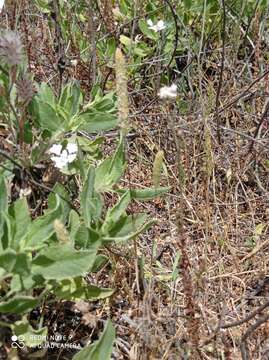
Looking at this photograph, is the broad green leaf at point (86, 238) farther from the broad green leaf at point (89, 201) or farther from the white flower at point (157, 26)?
the white flower at point (157, 26)

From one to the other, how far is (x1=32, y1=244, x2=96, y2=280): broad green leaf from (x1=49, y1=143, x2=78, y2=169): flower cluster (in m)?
0.37

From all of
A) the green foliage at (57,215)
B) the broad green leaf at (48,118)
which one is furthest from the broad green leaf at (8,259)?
the broad green leaf at (48,118)

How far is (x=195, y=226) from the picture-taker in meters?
1.79

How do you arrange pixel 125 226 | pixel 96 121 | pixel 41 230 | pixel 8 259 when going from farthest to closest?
1. pixel 96 121
2. pixel 125 226
3. pixel 41 230
4. pixel 8 259

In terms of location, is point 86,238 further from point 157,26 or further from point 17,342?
point 157,26

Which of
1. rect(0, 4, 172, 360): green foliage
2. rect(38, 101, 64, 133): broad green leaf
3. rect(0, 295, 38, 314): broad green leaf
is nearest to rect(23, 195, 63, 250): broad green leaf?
rect(0, 4, 172, 360): green foliage

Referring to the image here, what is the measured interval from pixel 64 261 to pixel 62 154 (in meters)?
0.42

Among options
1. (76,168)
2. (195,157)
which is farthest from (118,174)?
(195,157)

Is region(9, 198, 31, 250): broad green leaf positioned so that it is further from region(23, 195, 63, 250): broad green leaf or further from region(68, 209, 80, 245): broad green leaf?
region(68, 209, 80, 245): broad green leaf

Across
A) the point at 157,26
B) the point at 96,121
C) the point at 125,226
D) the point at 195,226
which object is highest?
the point at 157,26

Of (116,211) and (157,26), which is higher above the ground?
(157,26)

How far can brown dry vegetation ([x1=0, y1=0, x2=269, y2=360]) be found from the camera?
1.37 m

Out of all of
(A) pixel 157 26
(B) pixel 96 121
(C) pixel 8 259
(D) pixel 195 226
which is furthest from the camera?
(A) pixel 157 26

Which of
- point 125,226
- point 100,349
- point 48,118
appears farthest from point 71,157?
point 100,349
